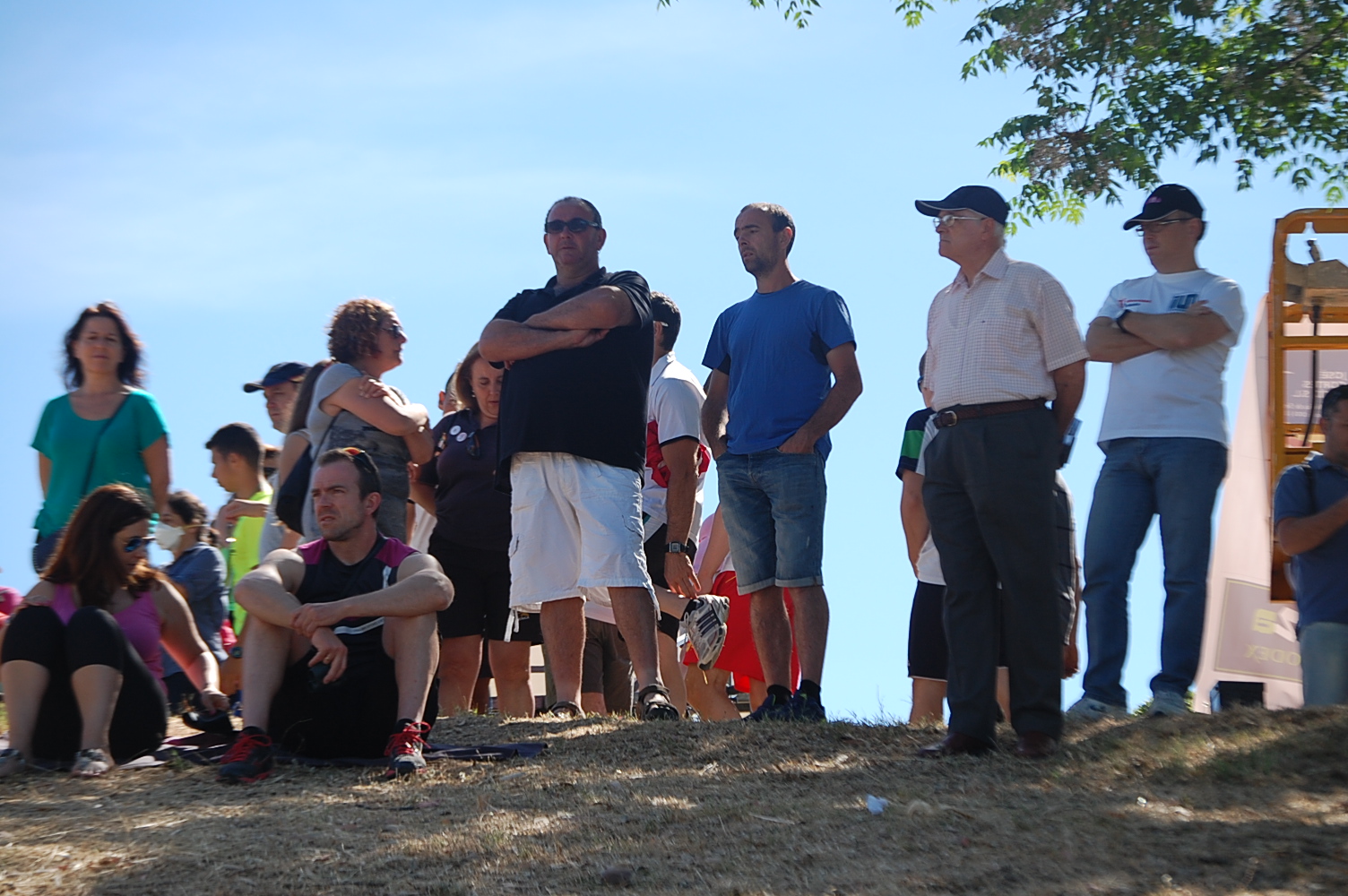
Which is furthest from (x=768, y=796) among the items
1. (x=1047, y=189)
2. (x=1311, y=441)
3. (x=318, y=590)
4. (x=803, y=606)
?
(x=1047, y=189)

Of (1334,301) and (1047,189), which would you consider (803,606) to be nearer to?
(1334,301)

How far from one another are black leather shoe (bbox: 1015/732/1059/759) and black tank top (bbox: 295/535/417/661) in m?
2.44

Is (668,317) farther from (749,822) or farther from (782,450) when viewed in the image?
(749,822)

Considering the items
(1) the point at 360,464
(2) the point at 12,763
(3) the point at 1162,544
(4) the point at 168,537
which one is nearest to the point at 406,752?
(1) the point at 360,464

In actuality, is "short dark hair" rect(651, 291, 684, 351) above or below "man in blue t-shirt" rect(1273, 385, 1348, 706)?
above

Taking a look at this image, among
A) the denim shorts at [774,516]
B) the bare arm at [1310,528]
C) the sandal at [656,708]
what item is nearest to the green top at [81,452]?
the sandal at [656,708]

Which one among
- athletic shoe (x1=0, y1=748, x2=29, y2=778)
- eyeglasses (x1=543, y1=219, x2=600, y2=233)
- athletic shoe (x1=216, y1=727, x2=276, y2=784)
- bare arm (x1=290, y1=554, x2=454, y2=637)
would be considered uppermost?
eyeglasses (x1=543, y1=219, x2=600, y2=233)

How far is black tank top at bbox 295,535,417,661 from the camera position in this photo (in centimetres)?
547

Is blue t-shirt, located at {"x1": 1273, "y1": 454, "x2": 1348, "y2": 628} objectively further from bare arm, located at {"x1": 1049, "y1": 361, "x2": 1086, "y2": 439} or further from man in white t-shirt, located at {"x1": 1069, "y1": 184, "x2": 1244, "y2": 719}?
bare arm, located at {"x1": 1049, "y1": 361, "x2": 1086, "y2": 439}

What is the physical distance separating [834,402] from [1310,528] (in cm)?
207

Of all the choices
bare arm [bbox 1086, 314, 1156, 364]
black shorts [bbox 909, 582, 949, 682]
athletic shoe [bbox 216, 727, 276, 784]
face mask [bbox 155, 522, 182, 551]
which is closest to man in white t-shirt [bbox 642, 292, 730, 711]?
black shorts [bbox 909, 582, 949, 682]

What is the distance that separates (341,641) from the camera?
5.41 metres

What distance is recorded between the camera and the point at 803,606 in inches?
247

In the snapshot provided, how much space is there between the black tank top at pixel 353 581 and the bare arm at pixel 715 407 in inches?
71.0
